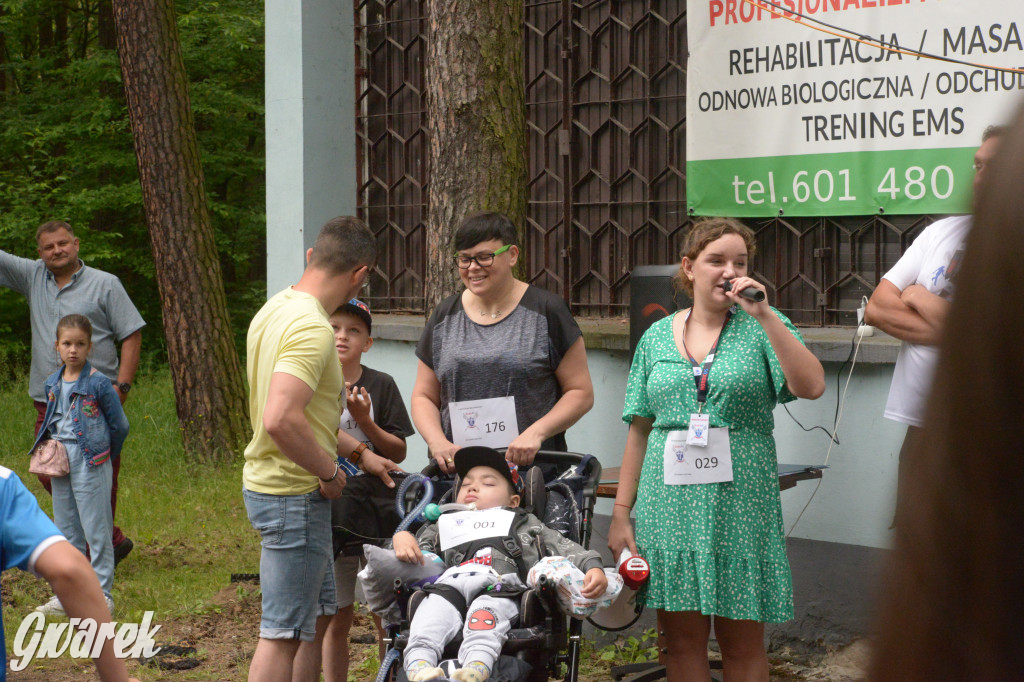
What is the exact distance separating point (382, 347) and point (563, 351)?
3.00 metres

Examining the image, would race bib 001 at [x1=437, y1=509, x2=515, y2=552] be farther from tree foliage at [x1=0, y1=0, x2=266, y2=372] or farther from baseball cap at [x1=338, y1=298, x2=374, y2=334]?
tree foliage at [x1=0, y1=0, x2=266, y2=372]

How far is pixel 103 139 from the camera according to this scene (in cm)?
1833

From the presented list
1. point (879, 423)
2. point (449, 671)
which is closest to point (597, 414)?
point (879, 423)

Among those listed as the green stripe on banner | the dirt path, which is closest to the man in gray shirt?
the dirt path

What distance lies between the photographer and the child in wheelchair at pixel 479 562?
3.54 metres

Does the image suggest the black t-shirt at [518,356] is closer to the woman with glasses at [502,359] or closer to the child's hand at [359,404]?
the woman with glasses at [502,359]

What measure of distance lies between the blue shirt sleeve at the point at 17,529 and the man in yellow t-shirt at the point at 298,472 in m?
1.29


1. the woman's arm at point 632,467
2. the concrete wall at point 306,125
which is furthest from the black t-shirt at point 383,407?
the concrete wall at point 306,125

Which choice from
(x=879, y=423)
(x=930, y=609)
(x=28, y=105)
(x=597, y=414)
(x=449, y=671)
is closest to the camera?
(x=930, y=609)

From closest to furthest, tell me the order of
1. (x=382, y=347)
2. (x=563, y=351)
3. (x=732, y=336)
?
(x=732, y=336) → (x=563, y=351) → (x=382, y=347)

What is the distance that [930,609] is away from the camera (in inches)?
25.3

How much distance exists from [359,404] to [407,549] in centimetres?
73

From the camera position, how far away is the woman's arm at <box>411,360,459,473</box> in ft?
14.0

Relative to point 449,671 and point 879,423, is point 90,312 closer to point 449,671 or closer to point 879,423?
point 449,671
